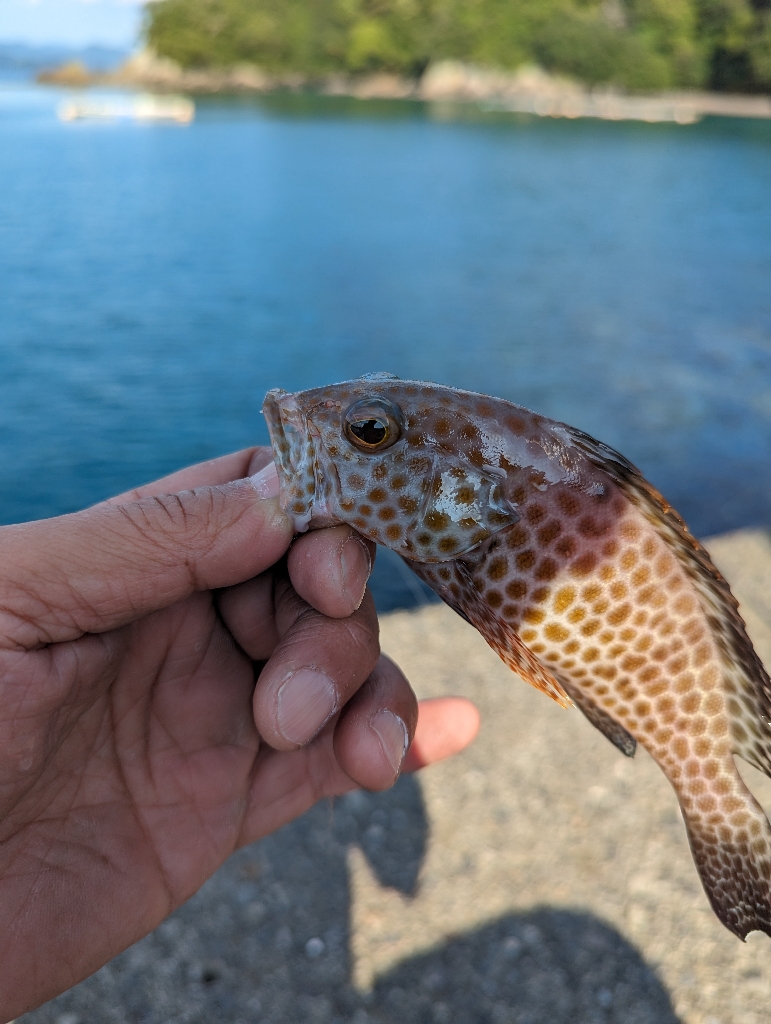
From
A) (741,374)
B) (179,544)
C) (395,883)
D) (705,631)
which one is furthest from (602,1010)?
(741,374)

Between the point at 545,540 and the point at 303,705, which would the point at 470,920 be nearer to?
the point at 303,705

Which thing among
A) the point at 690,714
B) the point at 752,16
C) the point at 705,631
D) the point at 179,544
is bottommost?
the point at 690,714

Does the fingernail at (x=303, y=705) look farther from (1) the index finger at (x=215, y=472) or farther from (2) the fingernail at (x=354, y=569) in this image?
(1) the index finger at (x=215, y=472)

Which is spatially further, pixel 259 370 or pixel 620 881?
pixel 259 370

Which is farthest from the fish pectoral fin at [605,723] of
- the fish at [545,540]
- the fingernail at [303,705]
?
the fingernail at [303,705]

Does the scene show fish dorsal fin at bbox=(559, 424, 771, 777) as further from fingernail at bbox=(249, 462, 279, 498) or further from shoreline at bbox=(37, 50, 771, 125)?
shoreline at bbox=(37, 50, 771, 125)

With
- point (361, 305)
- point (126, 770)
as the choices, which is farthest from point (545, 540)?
point (361, 305)

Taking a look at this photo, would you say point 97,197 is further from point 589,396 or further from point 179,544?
point 179,544
